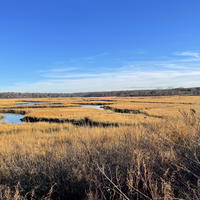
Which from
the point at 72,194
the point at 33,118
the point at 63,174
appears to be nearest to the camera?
the point at 72,194

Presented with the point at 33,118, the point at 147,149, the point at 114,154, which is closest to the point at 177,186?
the point at 147,149

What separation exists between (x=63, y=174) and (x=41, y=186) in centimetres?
46

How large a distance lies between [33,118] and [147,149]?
25.8 metres

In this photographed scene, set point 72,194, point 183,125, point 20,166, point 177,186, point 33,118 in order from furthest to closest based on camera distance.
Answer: point 33,118, point 183,125, point 20,166, point 72,194, point 177,186

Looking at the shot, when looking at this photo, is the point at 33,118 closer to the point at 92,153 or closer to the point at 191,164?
the point at 92,153

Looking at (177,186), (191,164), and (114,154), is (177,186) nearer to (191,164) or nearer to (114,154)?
(191,164)

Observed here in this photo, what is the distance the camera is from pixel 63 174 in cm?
410

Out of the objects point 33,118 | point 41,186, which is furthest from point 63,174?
point 33,118

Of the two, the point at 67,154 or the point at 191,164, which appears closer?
the point at 191,164

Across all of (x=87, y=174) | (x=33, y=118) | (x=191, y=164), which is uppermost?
(x=191, y=164)

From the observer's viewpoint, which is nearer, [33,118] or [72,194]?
[72,194]

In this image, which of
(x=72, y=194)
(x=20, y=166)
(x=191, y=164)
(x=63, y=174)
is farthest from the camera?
(x=20, y=166)

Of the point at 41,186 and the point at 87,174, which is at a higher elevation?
the point at 87,174

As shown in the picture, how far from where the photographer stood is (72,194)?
3.75 meters
